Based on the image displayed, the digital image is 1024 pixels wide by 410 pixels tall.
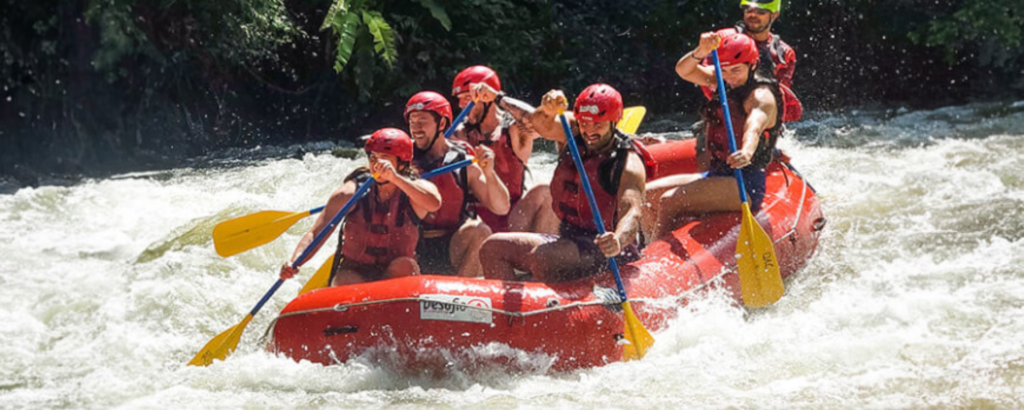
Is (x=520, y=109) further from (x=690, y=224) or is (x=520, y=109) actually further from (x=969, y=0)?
(x=969, y=0)

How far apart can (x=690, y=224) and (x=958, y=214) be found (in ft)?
8.95

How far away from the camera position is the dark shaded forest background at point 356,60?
10.8 m

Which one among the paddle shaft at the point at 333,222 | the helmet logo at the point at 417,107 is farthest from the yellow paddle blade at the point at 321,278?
the helmet logo at the point at 417,107

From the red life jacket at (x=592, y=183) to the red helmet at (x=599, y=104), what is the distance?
6.5 inches

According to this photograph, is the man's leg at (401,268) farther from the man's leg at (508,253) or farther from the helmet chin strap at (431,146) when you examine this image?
the helmet chin strap at (431,146)

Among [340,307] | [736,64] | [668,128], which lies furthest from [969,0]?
[340,307]

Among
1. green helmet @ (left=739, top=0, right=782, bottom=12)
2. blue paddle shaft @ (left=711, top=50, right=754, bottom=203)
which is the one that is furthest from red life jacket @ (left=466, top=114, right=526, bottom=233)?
green helmet @ (left=739, top=0, right=782, bottom=12)

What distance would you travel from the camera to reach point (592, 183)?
5.62 m

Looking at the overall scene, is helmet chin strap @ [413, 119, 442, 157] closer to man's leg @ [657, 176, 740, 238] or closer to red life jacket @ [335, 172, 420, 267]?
red life jacket @ [335, 172, 420, 267]

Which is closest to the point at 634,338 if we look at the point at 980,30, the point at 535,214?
the point at 535,214

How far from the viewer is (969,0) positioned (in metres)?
11.9

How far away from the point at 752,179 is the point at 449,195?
179cm

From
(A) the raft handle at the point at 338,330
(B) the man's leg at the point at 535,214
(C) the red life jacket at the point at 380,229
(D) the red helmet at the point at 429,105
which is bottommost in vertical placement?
(B) the man's leg at the point at 535,214

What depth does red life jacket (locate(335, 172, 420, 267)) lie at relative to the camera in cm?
565
